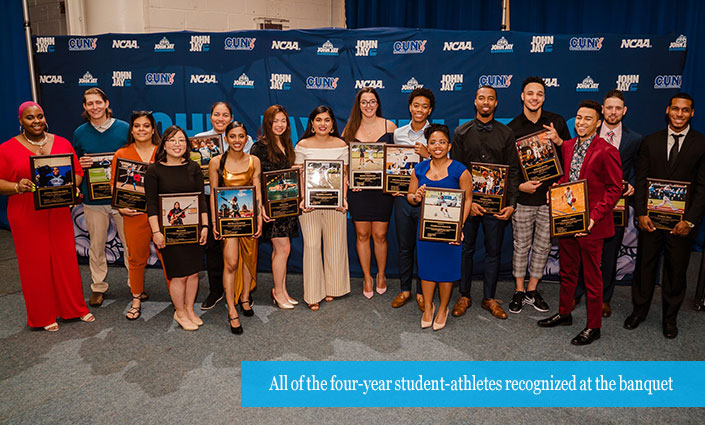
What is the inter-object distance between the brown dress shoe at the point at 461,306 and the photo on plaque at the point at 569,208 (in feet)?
3.27

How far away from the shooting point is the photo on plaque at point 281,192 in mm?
3785

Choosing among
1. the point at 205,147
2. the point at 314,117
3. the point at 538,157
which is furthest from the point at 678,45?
the point at 205,147

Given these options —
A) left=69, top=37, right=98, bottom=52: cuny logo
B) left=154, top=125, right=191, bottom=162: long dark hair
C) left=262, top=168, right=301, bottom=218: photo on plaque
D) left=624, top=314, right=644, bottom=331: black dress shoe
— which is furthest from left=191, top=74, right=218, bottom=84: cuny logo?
left=624, top=314, right=644, bottom=331: black dress shoe

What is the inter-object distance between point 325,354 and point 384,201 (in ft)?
4.74

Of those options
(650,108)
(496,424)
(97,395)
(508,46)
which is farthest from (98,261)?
(650,108)

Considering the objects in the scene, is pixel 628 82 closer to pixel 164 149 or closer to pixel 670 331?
pixel 670 331

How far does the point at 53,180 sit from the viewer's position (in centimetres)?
354

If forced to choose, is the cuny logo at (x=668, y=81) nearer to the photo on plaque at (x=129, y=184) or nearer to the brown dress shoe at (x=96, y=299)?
the photo on plaque at (x=129, y=184)

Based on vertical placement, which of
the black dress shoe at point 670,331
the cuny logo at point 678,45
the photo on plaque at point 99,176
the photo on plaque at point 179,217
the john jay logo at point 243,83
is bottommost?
the black dress shoe at point 670,331

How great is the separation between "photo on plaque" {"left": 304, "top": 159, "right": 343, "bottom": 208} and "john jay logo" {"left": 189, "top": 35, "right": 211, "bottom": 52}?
1926 millimetres

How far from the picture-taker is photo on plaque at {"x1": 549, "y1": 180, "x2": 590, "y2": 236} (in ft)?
10.8

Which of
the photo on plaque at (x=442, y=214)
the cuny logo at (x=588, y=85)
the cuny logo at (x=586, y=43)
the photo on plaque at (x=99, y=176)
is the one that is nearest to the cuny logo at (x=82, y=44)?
the photo on plaque at (x=99, y=176)

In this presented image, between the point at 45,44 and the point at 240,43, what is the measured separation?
2062 millimetres

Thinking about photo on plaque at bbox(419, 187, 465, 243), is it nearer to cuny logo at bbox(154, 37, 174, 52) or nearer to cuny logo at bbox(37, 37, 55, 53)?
cuny logo at bbox(154, 37, 174, 52)
